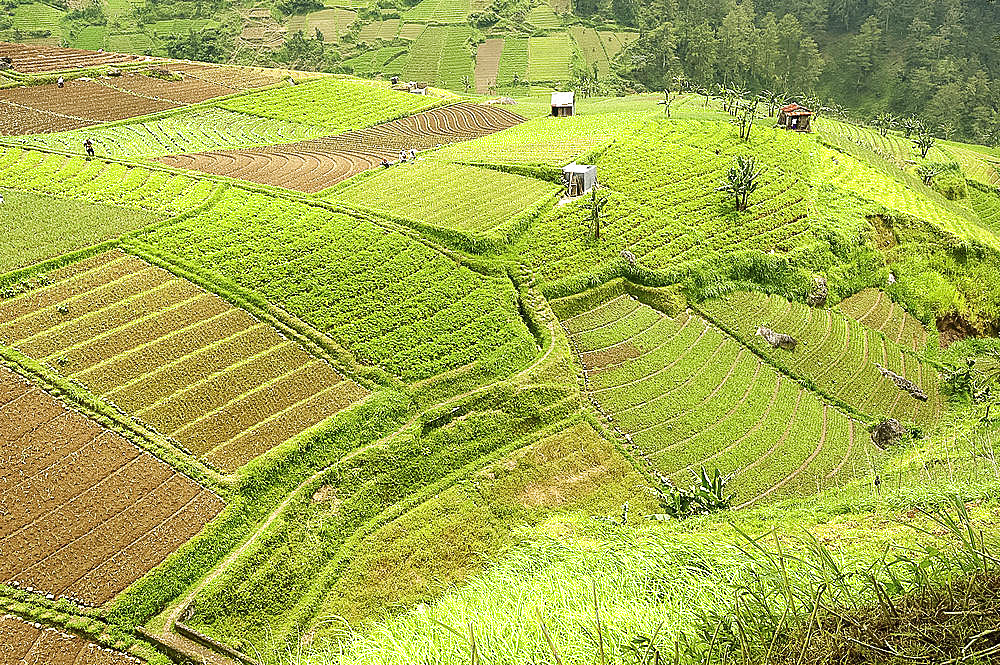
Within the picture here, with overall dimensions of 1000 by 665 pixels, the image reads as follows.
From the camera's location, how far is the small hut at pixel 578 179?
3450 centimetres

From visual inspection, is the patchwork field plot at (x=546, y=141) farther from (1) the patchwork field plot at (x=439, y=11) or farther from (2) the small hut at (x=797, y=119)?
(1) the patchwork field plot at (x=439, y=11)

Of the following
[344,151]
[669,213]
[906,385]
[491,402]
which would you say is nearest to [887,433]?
[906,385]

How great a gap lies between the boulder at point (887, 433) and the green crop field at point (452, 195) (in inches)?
675

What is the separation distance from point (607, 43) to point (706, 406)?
99.5 m

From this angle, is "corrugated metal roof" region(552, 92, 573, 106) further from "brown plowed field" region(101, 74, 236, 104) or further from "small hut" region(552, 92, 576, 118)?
"brown plowed field" region(101, 74, 236, 104)

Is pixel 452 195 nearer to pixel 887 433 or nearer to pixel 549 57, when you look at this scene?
pixel 887 433

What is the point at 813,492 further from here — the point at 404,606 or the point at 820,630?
the point at 820,630

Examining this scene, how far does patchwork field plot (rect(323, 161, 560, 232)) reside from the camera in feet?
105

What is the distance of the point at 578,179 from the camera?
113 ft

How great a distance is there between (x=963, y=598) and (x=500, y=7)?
119 metres

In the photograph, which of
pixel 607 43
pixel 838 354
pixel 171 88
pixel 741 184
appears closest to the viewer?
pixel 838 354

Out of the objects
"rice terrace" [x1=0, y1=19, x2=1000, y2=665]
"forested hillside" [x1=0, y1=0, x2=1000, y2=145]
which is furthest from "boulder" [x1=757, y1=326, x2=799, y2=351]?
"forested hillside" [x1=0, y1=0, x2=1000, y2=145]

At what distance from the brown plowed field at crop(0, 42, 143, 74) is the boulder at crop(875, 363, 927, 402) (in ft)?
197

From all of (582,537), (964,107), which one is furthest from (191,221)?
(964,107)
